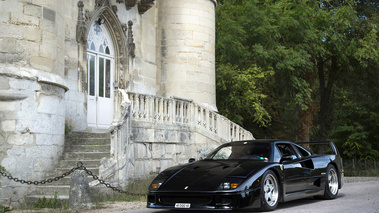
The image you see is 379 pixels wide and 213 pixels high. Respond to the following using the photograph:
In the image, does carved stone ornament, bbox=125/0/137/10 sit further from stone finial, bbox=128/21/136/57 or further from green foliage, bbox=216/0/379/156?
green foliage, bbox=216/0/379/156

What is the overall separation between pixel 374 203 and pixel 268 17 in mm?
14560

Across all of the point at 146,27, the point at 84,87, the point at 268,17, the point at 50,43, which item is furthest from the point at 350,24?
the point at 50,43

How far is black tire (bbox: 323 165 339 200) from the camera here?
36.0ft

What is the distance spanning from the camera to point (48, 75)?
43.5ft

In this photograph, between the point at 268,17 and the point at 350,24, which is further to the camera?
the point at 350,24

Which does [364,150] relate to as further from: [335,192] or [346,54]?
[335,192]

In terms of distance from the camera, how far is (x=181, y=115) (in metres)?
16.6

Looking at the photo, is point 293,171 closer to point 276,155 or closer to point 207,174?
point 276,155

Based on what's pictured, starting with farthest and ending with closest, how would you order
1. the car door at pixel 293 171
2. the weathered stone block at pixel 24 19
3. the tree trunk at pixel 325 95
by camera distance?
the tree trunk at pixel 325 95 < the weathered stone block at pixel 24 19 < the car door at pixel 293 171

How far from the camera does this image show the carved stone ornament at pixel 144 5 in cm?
2009

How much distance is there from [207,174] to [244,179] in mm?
719

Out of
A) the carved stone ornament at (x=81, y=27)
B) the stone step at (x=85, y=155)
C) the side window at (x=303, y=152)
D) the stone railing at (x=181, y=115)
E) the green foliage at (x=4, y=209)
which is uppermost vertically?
the carved stone ornament at (x=81, y=27)

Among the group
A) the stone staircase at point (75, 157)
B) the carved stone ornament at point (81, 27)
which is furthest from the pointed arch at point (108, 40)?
the stone staircase at point (75, 157)

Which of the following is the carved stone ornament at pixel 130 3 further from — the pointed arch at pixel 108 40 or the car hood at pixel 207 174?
the car hood at pixel 207 174
